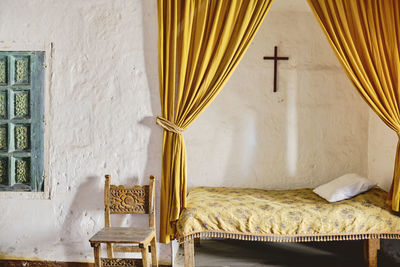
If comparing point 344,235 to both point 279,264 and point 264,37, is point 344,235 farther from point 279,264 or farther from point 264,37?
point 264,37

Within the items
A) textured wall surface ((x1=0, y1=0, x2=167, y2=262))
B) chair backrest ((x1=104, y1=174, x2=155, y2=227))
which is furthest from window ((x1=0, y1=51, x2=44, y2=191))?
chair backrest ((x1=104, y1=174, x2=155, y2=227))

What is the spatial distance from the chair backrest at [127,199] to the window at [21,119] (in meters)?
0.72

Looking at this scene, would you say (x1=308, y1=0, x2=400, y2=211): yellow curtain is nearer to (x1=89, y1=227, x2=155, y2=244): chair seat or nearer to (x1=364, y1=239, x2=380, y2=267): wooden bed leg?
(x1=364, y1=239, x2=380, y2=267): wooden bed leg

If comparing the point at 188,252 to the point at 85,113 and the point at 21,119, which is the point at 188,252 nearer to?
the point at 85,113

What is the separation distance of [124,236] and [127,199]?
429mm

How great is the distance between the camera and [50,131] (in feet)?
10.7

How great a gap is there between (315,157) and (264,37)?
1487 mm

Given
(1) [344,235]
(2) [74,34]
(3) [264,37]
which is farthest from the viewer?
(3) [264,37]

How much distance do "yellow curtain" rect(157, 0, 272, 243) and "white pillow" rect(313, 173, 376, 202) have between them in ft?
4.41

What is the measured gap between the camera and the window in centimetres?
326

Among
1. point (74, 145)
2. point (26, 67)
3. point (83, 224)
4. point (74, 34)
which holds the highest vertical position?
point (74, 34)

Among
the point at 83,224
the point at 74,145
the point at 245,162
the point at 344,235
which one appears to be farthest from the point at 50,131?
the point at 344,235

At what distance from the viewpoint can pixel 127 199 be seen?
309 centimetres

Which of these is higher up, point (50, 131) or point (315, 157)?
point (50, 131)
